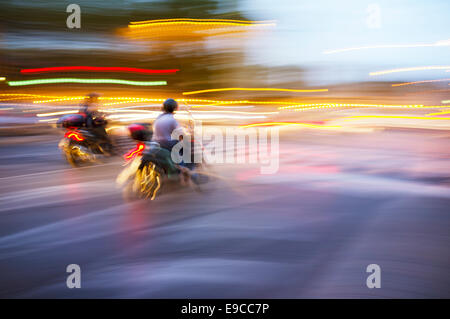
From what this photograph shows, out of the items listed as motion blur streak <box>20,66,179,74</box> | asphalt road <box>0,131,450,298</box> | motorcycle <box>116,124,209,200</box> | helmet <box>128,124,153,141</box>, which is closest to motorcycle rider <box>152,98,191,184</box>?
Answer: motorcycle <box>116,124,209,200</box>

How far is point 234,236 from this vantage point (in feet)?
16.9

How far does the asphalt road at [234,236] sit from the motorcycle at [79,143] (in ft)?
2.82

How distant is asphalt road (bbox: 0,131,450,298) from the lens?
374cm

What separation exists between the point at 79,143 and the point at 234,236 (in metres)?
6.41

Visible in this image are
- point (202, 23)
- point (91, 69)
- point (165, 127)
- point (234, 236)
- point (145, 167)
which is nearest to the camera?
point (234, 236)

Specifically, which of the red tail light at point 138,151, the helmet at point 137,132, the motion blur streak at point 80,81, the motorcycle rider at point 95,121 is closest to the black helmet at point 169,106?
the helmet at point 137,132

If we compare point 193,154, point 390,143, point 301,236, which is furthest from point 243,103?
point 301,236

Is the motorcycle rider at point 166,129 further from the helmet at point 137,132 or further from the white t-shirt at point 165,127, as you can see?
the helmet at point 137,132

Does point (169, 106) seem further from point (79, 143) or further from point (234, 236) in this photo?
point (79, 143)

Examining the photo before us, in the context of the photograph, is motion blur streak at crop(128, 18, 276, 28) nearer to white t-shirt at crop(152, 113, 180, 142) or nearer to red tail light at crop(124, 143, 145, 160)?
white t-shirt at crop(152, 113, 180, 142)

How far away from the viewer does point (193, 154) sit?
771cm

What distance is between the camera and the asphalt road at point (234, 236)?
3744 millimetres

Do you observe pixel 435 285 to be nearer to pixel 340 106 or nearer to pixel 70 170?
pixel 70 170

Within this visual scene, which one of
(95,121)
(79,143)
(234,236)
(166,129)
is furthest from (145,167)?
(95,121)
